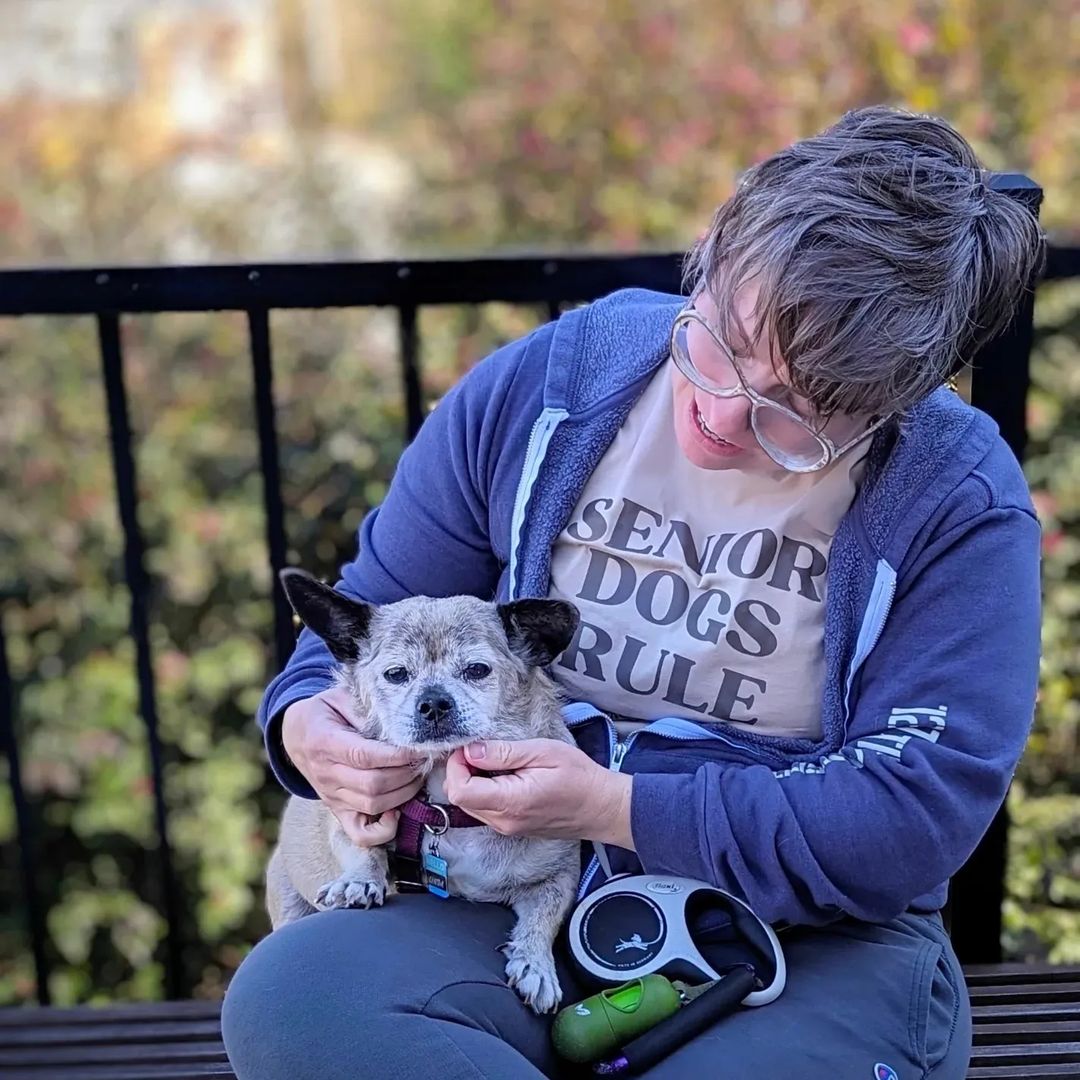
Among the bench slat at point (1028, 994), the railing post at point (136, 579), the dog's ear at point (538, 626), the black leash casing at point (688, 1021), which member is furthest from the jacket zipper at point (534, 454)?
the bench slat at point (1028, 994)

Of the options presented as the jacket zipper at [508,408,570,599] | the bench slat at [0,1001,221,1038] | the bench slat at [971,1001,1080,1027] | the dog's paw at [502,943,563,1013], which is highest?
the jacket zipper at [508,408,570,599]

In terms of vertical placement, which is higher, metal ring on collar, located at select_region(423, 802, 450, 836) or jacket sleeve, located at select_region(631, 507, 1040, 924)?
jacket sleeve, located at select_region(631, 507, 1040, 924)

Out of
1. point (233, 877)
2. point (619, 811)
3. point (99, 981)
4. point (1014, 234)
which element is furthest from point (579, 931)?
point (99, 981)

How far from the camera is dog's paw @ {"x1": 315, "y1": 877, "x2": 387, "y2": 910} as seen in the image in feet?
5.80

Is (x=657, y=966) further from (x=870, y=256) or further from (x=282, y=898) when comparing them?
(x=870, y=256)

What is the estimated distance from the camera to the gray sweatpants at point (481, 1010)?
152 centimetres

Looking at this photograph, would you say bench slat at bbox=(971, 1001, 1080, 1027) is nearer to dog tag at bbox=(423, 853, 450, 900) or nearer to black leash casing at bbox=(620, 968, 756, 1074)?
black leash casing at bbox=(620, 968, 756, 1074)

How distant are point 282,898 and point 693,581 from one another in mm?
832

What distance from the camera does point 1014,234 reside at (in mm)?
1629

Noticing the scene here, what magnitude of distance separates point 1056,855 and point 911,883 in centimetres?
167

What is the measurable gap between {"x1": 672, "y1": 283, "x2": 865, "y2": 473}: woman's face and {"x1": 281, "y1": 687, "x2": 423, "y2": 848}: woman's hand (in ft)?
1.88

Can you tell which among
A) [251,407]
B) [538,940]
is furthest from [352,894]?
[251,407]

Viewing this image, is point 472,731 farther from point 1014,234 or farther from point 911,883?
point 1014,234

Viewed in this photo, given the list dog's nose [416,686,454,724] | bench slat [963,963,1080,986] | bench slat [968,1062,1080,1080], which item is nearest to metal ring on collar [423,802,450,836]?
dog's nose [416,686,454,724]
